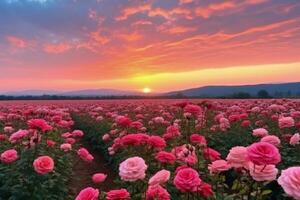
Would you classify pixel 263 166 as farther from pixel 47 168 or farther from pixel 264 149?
pixel 47 168

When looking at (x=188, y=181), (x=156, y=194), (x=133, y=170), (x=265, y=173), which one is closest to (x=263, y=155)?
(x=265, y=173)

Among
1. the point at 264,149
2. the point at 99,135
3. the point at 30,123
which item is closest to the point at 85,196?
the point at 264,149

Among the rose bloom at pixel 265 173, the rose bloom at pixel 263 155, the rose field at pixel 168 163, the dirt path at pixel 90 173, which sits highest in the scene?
the rose bloom at pixel 263 155

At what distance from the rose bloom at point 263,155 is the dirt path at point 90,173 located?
766 centimetres

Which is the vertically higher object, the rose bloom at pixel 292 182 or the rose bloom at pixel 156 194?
the rose bloom at pixel 292 182

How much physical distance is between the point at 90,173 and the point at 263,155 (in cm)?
1034

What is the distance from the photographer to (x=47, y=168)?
511cm

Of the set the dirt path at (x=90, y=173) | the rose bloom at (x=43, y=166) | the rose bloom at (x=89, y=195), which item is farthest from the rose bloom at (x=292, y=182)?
the dirt path at (x=90, y=173)

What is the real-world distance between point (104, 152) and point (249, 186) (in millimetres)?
11158

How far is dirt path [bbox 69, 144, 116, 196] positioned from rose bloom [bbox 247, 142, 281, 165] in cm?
766

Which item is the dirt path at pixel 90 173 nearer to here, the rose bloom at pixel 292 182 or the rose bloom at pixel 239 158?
the rose bloom at pixel 239 158

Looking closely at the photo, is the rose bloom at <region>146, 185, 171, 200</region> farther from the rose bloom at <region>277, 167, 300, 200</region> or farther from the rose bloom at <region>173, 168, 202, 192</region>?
the rose bloom at <region>277, 167, 300, 200</region>

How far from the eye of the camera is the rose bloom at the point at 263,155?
2.97m

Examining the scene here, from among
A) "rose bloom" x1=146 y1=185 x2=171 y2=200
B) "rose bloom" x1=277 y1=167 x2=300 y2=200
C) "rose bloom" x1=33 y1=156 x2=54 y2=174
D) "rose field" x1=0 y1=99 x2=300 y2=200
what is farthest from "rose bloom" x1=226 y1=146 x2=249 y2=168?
"rose bloom" x1=33 y1=156 x2=54 y2=174
